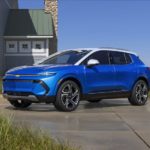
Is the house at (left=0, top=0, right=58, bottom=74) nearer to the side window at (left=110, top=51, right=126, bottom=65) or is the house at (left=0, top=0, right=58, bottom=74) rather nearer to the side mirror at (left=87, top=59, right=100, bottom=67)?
the side window at (left=110, top=51, right=126, bottom=65)

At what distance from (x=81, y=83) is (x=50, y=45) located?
91.1ft

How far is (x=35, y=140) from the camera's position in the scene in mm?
6973

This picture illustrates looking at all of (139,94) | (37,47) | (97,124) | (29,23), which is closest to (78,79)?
(139,94)

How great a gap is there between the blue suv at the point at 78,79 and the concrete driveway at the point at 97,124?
0.32m

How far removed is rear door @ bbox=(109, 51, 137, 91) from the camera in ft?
46.6

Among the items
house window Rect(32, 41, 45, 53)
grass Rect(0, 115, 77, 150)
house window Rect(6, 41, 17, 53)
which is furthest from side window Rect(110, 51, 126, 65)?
house window Rect(6, 41, 17, 53)

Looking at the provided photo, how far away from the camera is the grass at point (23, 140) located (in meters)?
6.61

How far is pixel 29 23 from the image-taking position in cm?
3959

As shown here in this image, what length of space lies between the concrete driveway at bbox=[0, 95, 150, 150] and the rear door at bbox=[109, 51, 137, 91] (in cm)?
58

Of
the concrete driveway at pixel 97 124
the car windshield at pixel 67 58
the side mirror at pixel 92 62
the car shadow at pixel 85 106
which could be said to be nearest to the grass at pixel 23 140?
the concrete driveway at pixel 97 124

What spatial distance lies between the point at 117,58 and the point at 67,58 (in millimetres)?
1552

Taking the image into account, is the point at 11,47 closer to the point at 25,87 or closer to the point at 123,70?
the point at 123,70

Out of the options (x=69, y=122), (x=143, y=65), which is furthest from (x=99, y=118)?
(x=143, y=65)

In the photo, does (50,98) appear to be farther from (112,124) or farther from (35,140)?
(35,140)
